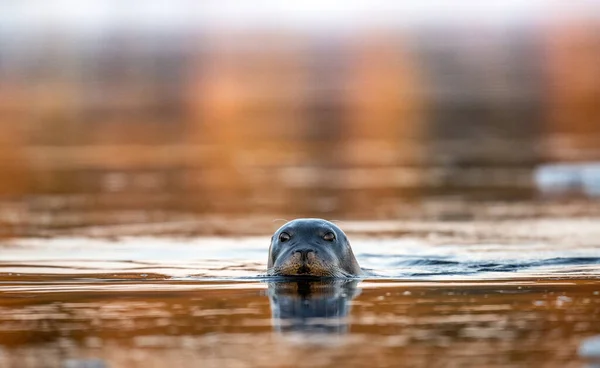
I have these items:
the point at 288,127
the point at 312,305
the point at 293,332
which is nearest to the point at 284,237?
the point at 312,305

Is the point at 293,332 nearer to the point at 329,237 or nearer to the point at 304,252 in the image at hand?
the point at 304,252

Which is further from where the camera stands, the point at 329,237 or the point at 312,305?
the point at 329,237

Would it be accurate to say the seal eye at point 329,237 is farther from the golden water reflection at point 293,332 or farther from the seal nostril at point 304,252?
the golden water reflection at point 293,332

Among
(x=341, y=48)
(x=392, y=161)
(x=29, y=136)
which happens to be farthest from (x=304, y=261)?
(x=341, y=48)

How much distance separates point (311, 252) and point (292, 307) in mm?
1637

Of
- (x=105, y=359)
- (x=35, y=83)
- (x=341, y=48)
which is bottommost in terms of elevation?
(x=105, y=359)

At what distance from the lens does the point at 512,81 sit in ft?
170

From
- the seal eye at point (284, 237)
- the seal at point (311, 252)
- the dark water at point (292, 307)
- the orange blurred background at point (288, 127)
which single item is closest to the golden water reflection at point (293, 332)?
the dark water at point (292, 307)

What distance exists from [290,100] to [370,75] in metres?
19.4

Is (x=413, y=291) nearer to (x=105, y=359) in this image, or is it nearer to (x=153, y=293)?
(x=153, y=293)

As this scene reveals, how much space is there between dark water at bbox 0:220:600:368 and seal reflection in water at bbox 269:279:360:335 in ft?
0.04

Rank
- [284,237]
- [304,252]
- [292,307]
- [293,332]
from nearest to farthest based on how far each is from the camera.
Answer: [293,332] → [292,307] → [304,252] → [284,237]

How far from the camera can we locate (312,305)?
9945 mm

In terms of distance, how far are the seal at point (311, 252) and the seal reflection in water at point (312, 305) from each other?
0.20 metres
